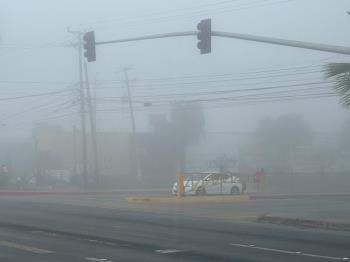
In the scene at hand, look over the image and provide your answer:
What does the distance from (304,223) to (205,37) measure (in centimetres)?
667

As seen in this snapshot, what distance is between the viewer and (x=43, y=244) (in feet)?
55.6

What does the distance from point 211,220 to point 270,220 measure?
2022mm

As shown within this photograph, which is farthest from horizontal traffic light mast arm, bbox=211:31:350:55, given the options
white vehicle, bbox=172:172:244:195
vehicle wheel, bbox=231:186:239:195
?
vehicle wheel, bbox=231:186:239:195

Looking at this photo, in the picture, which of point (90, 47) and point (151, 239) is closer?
point (151, 239)

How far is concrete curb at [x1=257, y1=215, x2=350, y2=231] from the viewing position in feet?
76.0

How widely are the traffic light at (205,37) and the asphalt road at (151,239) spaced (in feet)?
18.3

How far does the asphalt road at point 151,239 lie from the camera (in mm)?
15047

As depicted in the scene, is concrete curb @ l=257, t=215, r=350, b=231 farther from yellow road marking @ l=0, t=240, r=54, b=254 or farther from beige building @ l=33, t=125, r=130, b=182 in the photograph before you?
beige building @ l=33, t=125, r=130, b=182

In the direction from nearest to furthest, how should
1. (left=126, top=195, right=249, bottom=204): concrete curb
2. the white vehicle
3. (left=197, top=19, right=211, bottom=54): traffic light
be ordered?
(left=197, top=19, right=211, bottom=54): traffic light, (left=126, top=195, right=249, bottom=204): concrete curb, the white vehicle

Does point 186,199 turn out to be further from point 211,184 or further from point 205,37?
point 205,37

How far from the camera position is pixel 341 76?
65.6 ft

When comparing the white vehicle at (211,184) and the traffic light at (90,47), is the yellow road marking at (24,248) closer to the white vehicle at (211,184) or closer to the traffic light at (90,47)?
the traffic light at (90,47)

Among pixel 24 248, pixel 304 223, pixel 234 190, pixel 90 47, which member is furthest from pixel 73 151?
pixel 24 248

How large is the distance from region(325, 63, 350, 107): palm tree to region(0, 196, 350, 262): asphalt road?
371cm
